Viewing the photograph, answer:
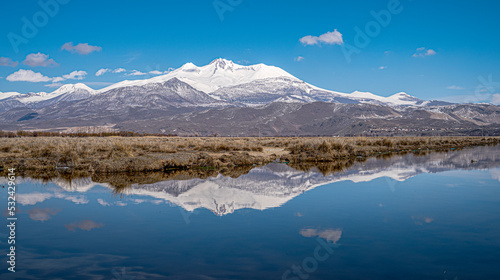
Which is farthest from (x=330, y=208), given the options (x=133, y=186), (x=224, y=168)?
(x=224, y=168)

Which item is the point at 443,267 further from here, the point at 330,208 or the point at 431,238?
the point at 330,208

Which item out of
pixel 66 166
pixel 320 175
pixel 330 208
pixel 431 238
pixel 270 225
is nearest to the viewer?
pixel 431 238

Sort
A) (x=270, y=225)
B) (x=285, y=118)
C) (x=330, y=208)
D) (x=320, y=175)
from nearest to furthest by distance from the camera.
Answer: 1. (x=270, y=225)
2. (x=330, y=208)
3. (x=320, y=175)
4. (x=285, y=118)

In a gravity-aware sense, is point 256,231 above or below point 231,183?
below

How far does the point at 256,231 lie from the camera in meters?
9.49

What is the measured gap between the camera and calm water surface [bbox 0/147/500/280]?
23.5 feet

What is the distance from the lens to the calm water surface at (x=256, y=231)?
23.5 ft

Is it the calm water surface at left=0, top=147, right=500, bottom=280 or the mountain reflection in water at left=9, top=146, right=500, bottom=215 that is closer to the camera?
the calm water surface at left=0, top=147, right=500, bottom=280

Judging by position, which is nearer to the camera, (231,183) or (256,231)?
(256,231)

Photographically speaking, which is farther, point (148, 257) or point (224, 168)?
point (224, 168)

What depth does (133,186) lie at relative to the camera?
623 inches

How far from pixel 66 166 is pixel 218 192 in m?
11.5

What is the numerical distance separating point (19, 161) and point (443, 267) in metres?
21.9

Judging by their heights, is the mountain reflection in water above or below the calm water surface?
above
